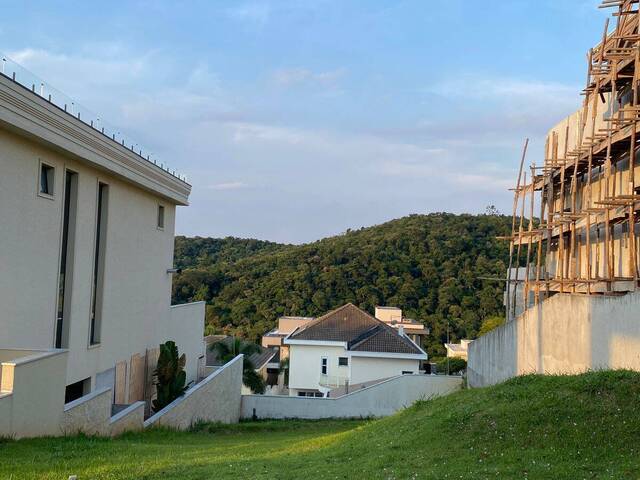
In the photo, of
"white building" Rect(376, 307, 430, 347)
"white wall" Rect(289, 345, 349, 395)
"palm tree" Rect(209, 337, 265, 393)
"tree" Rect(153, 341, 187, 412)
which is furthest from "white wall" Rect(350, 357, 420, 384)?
"tree" Rect(153, 341, 187, 412)

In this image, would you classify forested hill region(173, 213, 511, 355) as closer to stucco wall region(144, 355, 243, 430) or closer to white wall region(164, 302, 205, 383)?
white wall region(164, 302, 205, 383)

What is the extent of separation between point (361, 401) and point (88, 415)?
14010 mm

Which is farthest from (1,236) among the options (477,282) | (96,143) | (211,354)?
(477,282)

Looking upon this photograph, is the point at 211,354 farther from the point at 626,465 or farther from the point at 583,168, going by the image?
the point at 626,465

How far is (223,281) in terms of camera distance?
62.3 meters

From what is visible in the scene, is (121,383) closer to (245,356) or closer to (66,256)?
(66,256)

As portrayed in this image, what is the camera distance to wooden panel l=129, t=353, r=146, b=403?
21328mm

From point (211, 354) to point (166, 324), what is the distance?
1151 cm

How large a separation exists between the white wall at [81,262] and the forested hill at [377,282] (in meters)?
32.3

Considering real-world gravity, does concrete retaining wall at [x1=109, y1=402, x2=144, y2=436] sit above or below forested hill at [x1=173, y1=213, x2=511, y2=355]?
below

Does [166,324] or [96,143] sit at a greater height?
[96,143]

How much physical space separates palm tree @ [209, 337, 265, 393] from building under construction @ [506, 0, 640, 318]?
1630 cm

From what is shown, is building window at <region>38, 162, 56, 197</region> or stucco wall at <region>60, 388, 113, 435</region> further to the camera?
building window at <region>38, 162, 56, 197</region>

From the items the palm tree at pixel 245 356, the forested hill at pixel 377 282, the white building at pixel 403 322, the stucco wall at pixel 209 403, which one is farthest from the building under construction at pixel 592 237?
the forested hill at pixel 377 282
